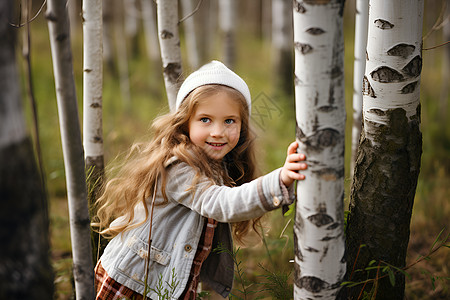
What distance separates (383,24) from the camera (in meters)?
1.67

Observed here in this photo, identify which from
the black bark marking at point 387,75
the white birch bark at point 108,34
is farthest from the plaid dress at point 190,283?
the white birch bark at point 108,34

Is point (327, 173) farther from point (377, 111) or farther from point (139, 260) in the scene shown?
point (139, 260)

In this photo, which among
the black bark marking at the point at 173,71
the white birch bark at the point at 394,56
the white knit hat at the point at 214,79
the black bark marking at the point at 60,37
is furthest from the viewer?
the black bark marking at the point at 173,71

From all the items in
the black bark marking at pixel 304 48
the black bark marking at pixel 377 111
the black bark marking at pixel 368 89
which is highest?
the black bark marking at pixel 304 48

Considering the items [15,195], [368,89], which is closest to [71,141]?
[15,195]

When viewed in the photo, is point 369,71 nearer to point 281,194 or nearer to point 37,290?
point 281,194

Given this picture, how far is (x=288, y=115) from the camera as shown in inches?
260

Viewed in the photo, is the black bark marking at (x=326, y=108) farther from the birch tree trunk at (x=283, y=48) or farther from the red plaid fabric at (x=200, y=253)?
the birch tree trunk at (x=283, y=48)

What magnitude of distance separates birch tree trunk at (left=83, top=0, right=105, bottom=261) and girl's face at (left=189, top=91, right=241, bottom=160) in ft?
2.15

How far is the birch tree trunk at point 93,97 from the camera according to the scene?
2150mm

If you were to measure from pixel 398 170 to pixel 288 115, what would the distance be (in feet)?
16.1

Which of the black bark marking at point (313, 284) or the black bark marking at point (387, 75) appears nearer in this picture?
the black bark marking at point (313, 284)

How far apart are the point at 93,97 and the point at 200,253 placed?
3.33 ft

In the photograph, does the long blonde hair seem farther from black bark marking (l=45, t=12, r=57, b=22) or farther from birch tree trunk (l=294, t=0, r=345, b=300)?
black bark marking (l=45, t=12, r=57, b=22)
